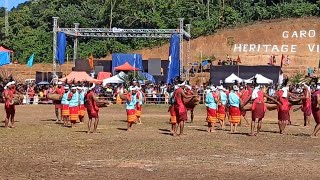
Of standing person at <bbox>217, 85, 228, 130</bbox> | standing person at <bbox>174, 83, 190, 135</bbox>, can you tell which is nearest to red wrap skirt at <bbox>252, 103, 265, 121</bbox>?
standing person at <bbox>174, 83, 190, 135</bbox>

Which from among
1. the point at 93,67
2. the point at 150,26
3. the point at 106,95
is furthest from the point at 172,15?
the point at 106,95

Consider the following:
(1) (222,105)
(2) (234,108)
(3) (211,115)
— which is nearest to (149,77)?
(1) (222,105)

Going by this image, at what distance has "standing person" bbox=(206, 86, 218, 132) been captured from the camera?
21922 millimetres

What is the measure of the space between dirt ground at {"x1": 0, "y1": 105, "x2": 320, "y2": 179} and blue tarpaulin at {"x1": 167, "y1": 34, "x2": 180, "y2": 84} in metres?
27.3

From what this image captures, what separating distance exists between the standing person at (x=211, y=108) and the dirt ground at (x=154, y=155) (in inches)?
16.8

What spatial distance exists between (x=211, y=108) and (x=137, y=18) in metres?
56.1

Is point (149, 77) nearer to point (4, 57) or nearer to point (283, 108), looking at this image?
point (4, 57)

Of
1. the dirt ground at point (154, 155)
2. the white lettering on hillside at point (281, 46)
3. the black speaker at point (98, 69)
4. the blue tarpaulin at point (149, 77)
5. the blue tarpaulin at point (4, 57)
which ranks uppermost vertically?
the white lettering on hillside at point (281, 46)

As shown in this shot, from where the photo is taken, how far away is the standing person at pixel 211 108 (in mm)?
21922

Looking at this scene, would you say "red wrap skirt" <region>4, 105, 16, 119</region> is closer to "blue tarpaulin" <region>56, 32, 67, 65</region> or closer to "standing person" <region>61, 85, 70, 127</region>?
"standing person" <region>61, 85, 70, 127</region>

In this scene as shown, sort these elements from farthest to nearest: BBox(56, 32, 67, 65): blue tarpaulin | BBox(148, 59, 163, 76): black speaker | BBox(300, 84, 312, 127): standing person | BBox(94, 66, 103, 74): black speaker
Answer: BBox(94, 66, 103, 74): black speaker
BBox(148, 59, 163, 76): black speaker
BBox(56, 32, 67, 65): blue tarpaulin
BBox(300, 84, 312, 127): standing person

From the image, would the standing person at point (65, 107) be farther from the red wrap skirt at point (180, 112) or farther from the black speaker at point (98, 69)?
the black speaker at point (98, 69)

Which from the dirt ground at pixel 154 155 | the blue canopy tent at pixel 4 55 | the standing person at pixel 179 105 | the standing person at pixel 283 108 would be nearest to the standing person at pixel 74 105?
the dirt ground at pixel 154 155

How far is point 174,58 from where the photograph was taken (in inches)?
1964
